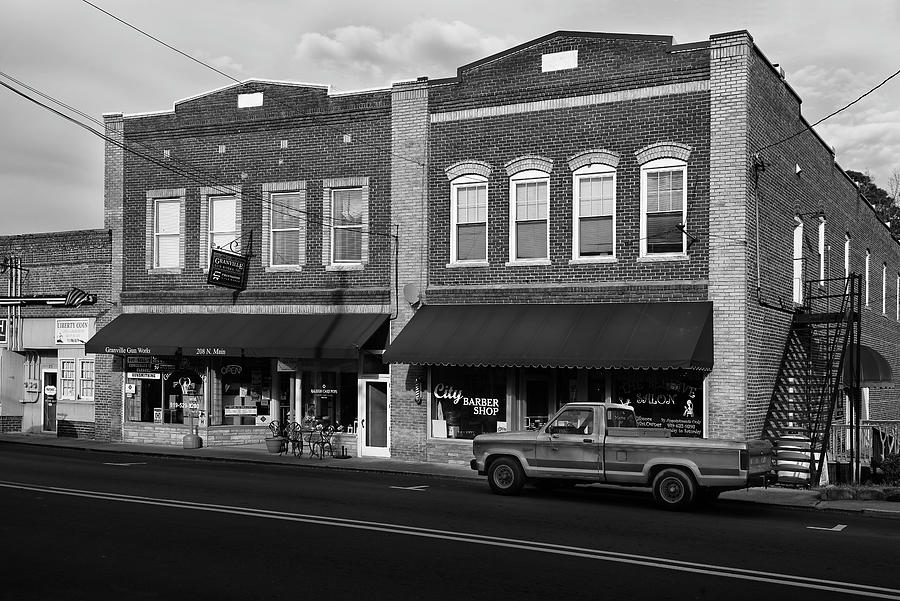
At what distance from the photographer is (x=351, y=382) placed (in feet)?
78.6

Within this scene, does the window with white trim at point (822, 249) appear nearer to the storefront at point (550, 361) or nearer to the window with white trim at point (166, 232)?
the storefront at point (550, 361)

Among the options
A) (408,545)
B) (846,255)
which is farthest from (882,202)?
(408,545)

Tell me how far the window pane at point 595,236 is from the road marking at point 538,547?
10127 mm

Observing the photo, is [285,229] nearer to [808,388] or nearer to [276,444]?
[276,444]

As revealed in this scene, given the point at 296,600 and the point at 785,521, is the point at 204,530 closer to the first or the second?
the point at 296,600

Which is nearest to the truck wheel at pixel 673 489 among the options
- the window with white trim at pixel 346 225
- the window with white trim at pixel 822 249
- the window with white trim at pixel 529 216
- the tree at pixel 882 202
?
the window with white trim at pixel 529 216

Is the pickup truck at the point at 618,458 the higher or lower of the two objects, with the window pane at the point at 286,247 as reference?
lower

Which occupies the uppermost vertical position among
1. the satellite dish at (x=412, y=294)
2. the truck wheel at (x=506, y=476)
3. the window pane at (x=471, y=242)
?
the window pane at (x=471, y=242)

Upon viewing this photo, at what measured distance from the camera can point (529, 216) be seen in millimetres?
21562

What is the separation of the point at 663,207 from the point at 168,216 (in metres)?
13.9

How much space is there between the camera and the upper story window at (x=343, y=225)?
23719 mm

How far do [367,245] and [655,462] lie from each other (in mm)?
10819

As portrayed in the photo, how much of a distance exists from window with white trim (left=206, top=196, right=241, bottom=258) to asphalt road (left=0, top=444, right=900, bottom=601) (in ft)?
31.7

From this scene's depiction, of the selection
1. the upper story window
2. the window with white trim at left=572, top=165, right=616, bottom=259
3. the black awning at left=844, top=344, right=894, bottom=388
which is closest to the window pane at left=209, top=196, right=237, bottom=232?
the upper story window
